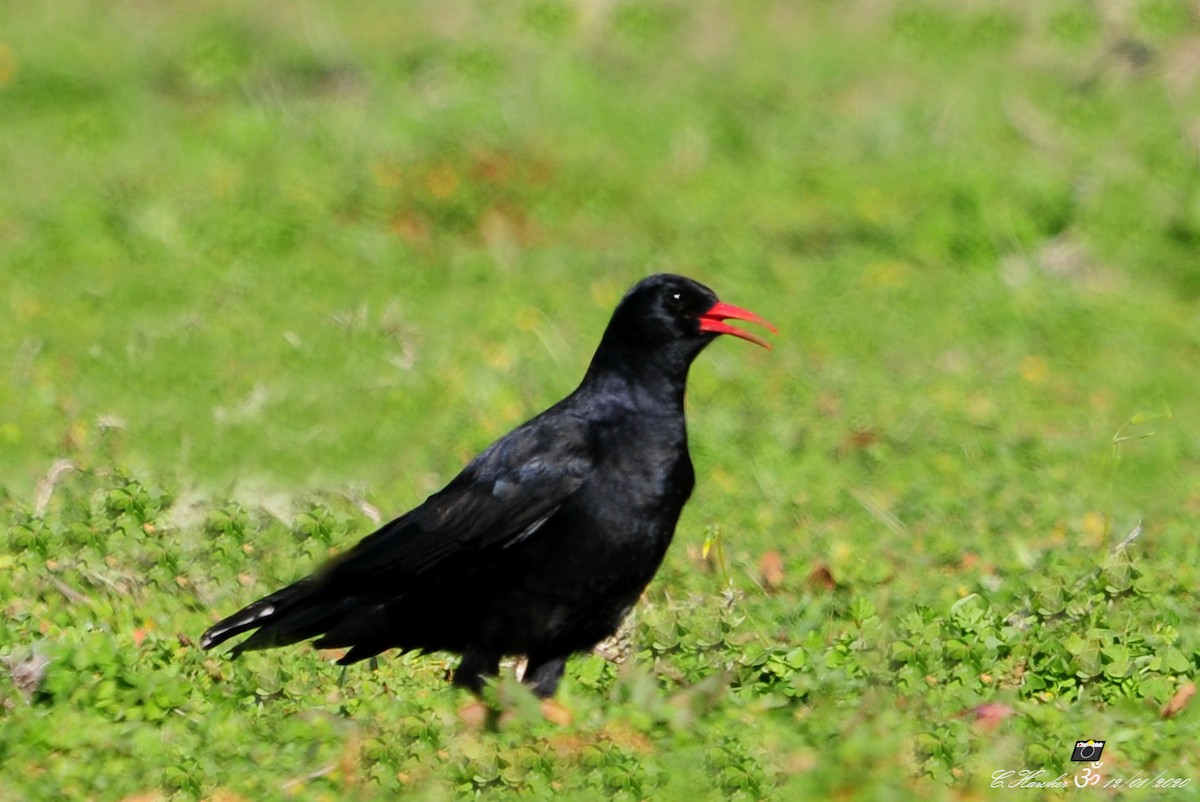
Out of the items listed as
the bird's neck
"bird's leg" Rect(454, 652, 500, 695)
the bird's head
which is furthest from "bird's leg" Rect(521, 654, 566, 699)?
the bird's head

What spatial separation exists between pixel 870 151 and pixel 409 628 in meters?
8.48

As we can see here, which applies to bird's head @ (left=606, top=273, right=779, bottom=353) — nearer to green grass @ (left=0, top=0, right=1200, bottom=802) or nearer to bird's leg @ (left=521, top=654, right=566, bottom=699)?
green grass @ (left=0, top=0, right=1200, bottom=802)

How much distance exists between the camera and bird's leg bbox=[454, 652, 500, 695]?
616 cm

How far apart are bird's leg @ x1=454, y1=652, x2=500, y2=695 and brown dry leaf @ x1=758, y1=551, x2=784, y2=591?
4.83ft

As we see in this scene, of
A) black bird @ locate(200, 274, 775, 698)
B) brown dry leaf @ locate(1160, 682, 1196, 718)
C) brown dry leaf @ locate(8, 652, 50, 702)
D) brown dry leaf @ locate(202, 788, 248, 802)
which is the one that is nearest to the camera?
brown dry leaf @ locate(202, 788, 248, 802)

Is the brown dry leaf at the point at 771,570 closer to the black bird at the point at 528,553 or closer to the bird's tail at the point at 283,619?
the black bird at the point at 528,553

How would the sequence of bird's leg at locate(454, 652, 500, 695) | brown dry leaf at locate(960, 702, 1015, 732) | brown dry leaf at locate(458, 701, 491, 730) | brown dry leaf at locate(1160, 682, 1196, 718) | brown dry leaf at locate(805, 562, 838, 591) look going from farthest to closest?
brown dry leaf at locate(805, 562, 838, 591) → bird's leg at locate(454, 652, 500, 695) → brown dry leaf at locate(1160, 682, 1196, 718) → brown dry leaf at locate(960, 702, 1015, 732) → brown dry leaf at locate(458, 701, 491, 730)

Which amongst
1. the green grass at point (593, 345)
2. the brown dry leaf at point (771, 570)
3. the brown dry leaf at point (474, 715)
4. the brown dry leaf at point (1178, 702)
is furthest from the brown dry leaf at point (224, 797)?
the brown dry leaf at point (771, 570)

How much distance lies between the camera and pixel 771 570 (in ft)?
24.4

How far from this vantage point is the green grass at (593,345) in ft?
17.2

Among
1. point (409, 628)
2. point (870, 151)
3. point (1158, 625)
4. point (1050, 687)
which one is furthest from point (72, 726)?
point (870, 151)

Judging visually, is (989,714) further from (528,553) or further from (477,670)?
(477,670)

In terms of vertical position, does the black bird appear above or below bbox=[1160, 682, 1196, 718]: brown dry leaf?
above

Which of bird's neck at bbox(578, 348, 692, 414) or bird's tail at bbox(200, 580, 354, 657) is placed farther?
bird's neck at bbox(578, 348, 692, 414)
